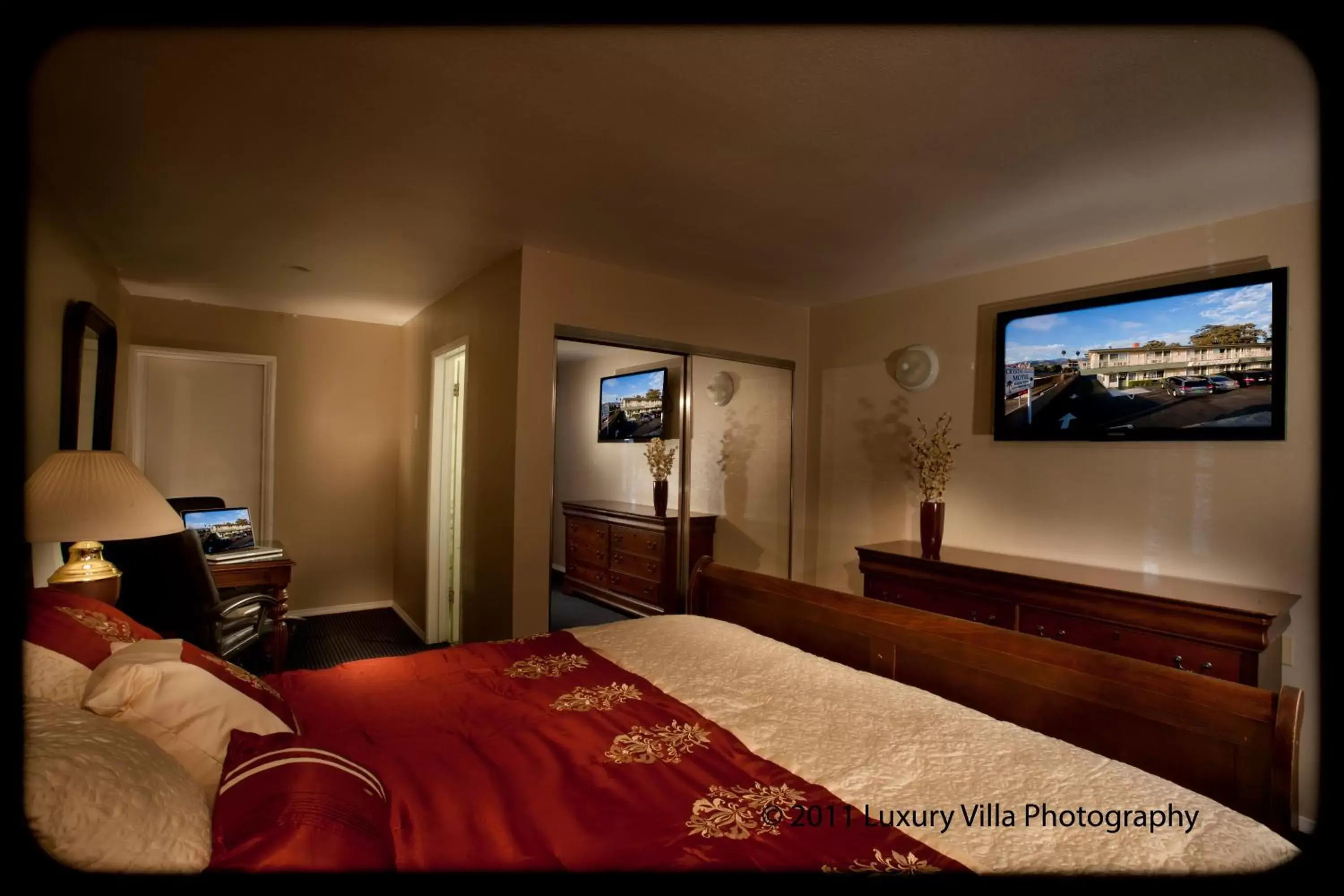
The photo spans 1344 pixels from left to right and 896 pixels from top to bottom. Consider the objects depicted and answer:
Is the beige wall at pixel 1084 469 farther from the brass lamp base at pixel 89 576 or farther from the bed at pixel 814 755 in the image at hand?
the brass lamp base at pixel 89 576

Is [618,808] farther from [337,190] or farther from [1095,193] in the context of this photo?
[1095,193]

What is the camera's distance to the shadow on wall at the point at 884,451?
3596 millimetres

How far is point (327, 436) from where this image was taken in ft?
15.5

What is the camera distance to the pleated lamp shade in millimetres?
1729

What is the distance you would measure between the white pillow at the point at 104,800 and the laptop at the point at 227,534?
→ 2.87 metres

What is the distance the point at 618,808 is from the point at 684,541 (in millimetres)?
2578

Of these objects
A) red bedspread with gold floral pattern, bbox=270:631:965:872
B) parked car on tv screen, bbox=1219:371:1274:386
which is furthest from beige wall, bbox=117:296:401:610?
parked car on tv screen, bbox=1219:371:1274:386

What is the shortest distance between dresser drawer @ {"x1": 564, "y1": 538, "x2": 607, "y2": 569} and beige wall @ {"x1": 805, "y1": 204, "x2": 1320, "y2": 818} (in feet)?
4.95

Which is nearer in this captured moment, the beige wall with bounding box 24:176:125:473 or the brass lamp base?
the brass lamp base

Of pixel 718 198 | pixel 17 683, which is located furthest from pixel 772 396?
pixel 17 683

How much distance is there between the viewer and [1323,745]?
6.24 feet

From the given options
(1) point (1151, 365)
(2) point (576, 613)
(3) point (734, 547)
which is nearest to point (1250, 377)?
(1) point (1151, 365)

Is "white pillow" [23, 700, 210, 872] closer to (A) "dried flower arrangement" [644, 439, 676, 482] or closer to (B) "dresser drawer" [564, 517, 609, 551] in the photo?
(B) "dresser drawer" [564, 517, 609, 551]

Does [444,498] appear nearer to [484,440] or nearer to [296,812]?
[484,440]
